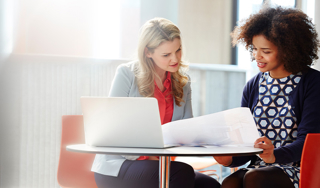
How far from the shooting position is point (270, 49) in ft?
5.15

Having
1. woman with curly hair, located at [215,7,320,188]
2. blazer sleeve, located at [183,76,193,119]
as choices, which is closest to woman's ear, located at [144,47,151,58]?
blazer sleeve, located at [183,76,193,119]

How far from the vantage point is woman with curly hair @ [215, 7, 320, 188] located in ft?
4.63

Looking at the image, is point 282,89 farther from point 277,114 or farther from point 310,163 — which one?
point 310,163

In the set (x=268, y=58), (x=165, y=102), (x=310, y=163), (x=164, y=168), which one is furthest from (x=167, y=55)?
(x=310, y=163)

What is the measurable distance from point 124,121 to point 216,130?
1.05ft

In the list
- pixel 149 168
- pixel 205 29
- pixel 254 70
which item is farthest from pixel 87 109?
pixel 254 70

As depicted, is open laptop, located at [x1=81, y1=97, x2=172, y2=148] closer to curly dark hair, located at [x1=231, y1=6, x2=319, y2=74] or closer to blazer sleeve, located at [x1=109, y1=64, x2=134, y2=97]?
blazer sleeve, located at [x1=109, y1=64, x2=134, y2=97]

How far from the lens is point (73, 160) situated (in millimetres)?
1852

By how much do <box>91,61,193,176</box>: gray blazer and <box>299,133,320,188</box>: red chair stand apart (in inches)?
25.7

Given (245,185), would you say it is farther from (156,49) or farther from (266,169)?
(156,49)

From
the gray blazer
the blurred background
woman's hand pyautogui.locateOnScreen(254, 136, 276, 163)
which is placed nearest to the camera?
woman's hand pyautogui.locateOnScreen(254, 136, 276, 163)

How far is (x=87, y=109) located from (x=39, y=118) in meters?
1.76

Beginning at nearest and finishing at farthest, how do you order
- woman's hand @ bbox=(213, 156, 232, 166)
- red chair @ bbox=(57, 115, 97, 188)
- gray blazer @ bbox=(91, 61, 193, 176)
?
gray blazer @ bbox=(91, 61, 193, 176) < woman's hand @ bbox=(213, 156, 232, 166) < red chair @ bbox=(57, 115, 97, 188)

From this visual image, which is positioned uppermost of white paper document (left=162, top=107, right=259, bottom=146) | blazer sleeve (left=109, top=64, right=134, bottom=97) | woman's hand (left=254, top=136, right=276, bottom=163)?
blazer sleeve (left=109, top=64, right=134, bottom=97)
